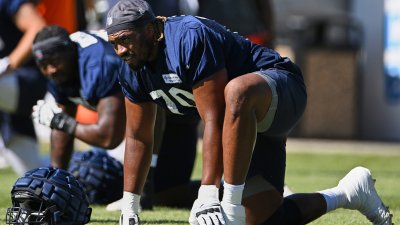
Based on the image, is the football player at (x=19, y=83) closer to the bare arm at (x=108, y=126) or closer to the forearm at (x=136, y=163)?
the bare arm at (x=108, y=126)

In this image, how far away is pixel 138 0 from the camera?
5.18m

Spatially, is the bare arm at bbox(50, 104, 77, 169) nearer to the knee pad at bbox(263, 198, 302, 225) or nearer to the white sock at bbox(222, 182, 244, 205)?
the knee pad at bbox(263, 198, 302, 225)

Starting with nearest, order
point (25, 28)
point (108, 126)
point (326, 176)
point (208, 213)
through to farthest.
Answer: point (208, 213) < point (108, 126) < point (25, 28) < point (326, 176)

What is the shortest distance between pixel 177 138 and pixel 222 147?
252cm

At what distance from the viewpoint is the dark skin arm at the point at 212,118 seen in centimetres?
483

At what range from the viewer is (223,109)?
192 inches

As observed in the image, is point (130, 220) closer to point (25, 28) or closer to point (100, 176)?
point (100, 176)

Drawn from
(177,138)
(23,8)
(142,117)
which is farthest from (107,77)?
(23,8)

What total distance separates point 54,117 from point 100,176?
1.66 ft

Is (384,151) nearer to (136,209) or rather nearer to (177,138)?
(177,138)

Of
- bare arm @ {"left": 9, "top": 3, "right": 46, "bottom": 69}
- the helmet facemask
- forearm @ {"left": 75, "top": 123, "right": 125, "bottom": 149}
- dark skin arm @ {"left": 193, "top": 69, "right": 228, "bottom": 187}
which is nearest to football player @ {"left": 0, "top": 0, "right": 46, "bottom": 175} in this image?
bare arm @ {"left": 9, "top": 3, "right": 46, "bottom": 69}

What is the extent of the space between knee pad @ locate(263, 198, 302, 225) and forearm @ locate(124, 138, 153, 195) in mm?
662

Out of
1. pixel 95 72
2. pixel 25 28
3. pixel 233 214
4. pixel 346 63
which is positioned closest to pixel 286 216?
pixel 233 214

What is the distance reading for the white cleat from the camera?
5488mm
